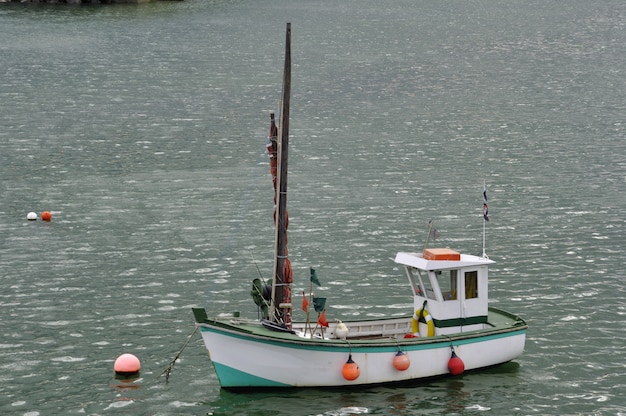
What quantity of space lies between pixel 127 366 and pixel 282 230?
6679 mm

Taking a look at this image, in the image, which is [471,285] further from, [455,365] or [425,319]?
[455,365]

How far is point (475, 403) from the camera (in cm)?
3259

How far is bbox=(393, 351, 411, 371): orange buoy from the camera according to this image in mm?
32469

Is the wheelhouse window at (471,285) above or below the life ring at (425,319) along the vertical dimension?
above

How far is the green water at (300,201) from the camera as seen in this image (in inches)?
1361

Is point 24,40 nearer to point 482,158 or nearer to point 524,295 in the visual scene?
point 482,158

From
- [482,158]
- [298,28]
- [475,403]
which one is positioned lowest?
[475,403]

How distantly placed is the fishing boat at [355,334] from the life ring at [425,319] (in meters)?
0.03

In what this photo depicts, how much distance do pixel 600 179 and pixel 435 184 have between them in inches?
387

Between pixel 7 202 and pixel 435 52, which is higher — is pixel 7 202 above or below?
below

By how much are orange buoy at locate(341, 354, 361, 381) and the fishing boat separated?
0.10ft

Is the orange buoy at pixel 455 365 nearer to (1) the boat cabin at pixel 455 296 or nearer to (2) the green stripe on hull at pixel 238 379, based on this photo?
(1) the boat cabin at pixel 455 296

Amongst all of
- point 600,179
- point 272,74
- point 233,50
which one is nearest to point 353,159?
point 600,179

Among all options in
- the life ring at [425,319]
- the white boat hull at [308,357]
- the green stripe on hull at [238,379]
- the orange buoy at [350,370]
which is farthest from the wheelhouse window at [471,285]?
the green stripe on hull at [238,379]
